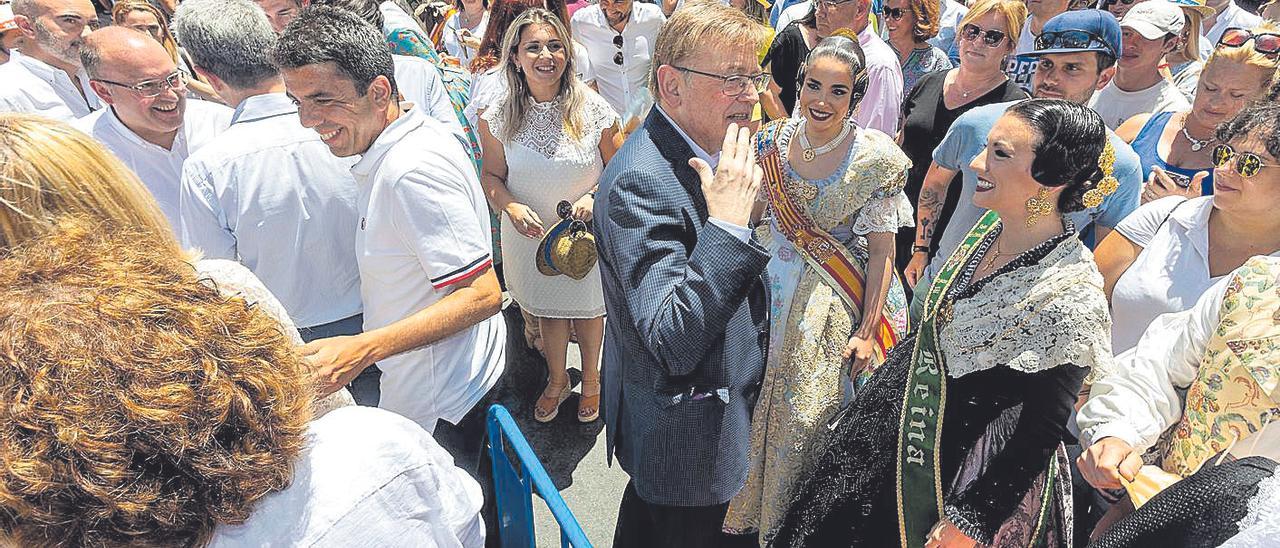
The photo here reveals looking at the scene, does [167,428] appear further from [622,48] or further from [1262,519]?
[622,48]

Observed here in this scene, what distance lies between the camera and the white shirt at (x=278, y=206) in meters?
2.26

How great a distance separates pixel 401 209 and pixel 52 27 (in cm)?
295

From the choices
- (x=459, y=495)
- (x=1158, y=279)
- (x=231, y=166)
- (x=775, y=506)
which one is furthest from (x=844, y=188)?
(x=231, y=166)

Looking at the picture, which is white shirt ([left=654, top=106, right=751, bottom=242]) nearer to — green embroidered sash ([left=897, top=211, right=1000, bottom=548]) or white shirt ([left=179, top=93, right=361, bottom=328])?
green embroidered sash ([left=897, top=211, right=1000, bottom=548])

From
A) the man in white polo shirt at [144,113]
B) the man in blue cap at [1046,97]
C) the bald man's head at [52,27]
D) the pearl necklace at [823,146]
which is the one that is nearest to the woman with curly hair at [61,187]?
the man in white polo shirt at [144,113]

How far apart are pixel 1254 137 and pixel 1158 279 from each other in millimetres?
457

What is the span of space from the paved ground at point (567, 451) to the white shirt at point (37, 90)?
7.62 ft

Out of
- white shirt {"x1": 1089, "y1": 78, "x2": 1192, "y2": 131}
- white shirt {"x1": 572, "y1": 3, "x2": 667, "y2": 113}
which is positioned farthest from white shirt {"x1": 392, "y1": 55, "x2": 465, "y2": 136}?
white shirt {"x1": 1089, "y1": 78, "x2": 1192, "y2": 131}

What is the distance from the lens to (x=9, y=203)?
4.21ft

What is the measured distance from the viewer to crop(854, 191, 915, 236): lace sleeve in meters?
2.49

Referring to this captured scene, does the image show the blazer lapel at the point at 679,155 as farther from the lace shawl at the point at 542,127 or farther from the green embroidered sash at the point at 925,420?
the lace shawl at the point at 542,127

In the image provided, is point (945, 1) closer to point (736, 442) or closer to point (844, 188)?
point (844, 188)

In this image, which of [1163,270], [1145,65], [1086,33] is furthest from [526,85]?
[1145,65]

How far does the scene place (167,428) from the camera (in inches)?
32.5
